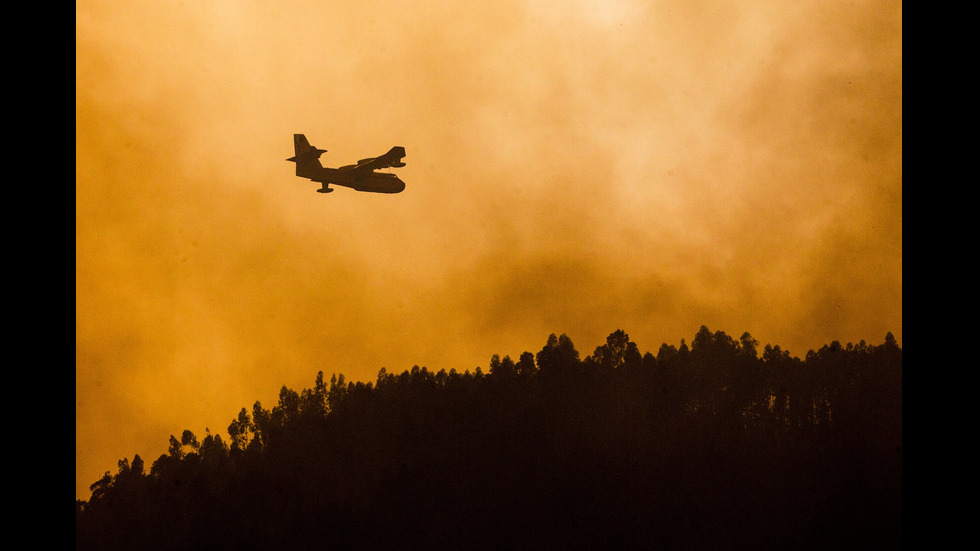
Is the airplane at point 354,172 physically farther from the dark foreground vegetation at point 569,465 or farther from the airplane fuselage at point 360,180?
the dark foreground vegetation at point 569,465

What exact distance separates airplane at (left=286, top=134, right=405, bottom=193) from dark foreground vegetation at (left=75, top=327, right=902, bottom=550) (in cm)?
4805

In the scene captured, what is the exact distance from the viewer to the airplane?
60250 mm

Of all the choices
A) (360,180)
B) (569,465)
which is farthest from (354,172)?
(569,465)

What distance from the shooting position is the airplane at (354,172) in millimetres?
60250

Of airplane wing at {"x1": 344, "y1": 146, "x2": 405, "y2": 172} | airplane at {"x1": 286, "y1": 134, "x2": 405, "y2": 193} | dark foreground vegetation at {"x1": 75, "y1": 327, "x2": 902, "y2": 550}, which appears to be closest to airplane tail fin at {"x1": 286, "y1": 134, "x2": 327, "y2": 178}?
airplane at {"x1": 286, "y1": 134, "x2": 405, "y2": 193}

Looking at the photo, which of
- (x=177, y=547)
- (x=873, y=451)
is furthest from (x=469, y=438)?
(x=873, y=451)

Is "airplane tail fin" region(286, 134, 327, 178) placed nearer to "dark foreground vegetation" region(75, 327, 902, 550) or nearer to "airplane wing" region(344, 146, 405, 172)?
"airplane wing" region(344, 146, 405, 172)

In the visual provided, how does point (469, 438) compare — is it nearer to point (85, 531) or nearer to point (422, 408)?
point (422, 408)

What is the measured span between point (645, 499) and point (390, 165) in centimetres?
5463

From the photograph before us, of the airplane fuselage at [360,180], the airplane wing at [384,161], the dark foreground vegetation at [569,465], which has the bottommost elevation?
the dark foreground vegetation at [569,465]

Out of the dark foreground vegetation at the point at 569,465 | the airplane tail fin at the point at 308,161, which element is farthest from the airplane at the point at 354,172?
the dark foreground vegetation at the point at 569,465

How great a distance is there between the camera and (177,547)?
10781 cm
